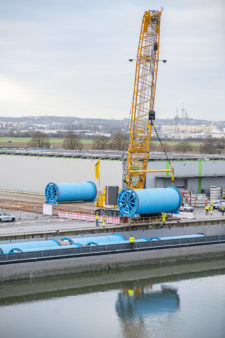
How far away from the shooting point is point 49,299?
28.6m

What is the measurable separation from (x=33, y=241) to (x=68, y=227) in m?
4.10

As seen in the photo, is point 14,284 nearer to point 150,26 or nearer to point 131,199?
point 131,199

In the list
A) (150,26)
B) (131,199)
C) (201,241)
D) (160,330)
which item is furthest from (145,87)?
(160,330)

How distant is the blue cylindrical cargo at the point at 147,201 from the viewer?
37.9 m

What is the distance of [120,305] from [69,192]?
19264mm

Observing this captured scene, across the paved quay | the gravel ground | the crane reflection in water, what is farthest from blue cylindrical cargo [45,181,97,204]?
the crane reflection in water

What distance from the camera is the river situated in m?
24.3

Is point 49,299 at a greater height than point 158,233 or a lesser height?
lesser

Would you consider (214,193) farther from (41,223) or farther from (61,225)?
(41,223)

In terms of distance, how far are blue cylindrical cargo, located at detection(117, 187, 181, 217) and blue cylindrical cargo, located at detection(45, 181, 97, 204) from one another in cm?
828

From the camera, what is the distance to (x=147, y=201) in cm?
3812

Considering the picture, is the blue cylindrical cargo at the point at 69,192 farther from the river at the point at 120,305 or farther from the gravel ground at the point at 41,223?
the river at the point at 120,305

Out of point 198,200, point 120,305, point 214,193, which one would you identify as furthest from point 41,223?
point 214,193

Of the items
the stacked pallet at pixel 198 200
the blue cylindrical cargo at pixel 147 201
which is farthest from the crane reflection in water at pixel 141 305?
the stacked pallet at pixel 198 200
